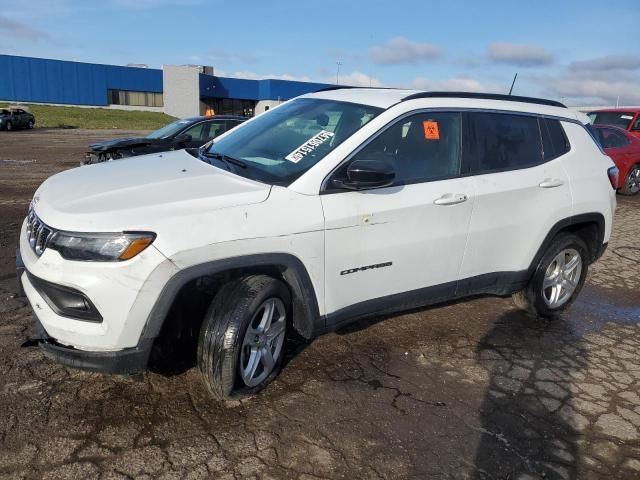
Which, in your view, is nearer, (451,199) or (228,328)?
(228,328)

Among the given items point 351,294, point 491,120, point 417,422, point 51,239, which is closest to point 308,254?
point 351,294

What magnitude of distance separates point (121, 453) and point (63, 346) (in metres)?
0.63

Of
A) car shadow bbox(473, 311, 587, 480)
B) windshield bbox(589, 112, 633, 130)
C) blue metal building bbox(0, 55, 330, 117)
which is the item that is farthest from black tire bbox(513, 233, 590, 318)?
blue metal building bbox(0, 55, 330, 117)

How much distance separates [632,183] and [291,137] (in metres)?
11.7

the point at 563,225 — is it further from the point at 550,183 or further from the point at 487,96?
the point at 487,96

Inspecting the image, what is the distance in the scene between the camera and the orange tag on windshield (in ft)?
12.1

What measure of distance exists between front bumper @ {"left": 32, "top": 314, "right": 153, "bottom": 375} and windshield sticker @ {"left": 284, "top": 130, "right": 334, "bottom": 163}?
1440mm

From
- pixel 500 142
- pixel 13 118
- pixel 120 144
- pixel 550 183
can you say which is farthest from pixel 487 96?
pixel 13 118

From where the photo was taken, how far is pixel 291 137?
367 cm

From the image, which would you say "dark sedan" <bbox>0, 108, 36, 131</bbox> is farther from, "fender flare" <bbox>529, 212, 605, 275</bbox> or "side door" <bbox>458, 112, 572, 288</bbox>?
"fender flare" <bbox>529, 212, 605, 275</bbox>

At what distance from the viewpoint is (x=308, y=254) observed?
3.08m

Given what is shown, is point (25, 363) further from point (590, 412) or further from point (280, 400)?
point (590, 412)

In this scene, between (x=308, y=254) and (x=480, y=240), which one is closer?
(x=308, y=254)

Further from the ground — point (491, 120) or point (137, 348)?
point (491, 120)
